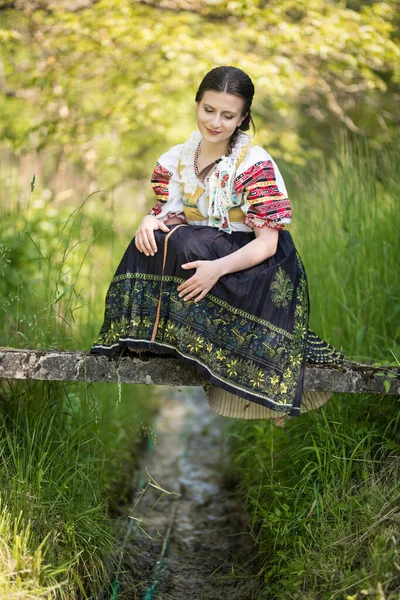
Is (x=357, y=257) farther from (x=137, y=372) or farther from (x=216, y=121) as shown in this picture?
(x=137, y=372)

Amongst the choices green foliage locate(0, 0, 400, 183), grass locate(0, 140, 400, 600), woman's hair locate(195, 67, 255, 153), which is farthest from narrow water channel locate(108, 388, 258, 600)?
green foliage locate(0, 0, 400, 183)

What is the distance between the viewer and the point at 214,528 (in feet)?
12.3

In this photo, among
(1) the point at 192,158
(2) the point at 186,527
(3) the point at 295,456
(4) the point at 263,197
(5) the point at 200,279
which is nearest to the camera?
(5) the point at 200,279

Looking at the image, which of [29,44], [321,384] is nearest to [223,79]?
[321,384]

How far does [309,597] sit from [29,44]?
634 centimetres

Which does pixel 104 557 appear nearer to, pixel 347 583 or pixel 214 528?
pixel 214 528

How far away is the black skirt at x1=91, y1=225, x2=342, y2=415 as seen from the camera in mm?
2564

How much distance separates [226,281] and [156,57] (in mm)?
4813

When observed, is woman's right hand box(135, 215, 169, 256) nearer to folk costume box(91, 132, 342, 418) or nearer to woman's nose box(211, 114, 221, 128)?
folk costume box(91, 132, 342, 418)

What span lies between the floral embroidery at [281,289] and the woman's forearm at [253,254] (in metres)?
0.09

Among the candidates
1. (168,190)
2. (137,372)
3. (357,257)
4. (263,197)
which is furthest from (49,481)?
(357,257)

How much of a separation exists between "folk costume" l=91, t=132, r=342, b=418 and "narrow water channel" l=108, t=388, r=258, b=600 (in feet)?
Answer: 1.72

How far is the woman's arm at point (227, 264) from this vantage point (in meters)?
2.51

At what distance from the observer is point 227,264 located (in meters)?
2.54
